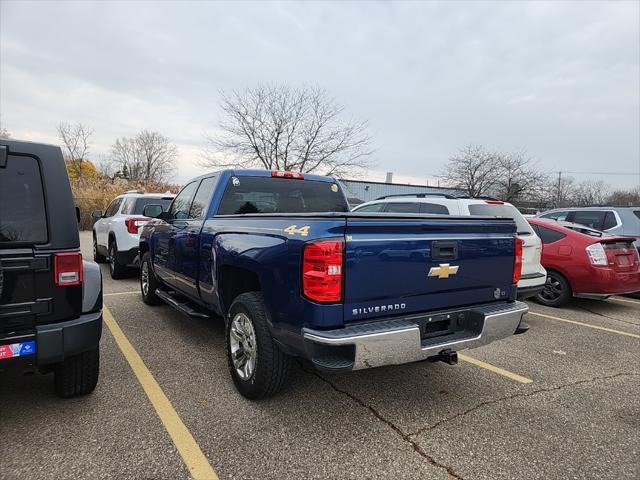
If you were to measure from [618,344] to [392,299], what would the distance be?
407 cm

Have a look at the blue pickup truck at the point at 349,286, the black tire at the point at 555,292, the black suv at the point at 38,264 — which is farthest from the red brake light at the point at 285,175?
the black tire at the point at 555,292

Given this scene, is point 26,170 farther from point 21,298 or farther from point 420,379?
point 420,379

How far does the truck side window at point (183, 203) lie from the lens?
16.6 feet

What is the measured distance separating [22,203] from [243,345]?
1827mm

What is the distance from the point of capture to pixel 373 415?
3.20 metres

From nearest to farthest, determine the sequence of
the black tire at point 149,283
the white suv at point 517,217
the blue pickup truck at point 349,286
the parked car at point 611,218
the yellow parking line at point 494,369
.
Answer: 1. the blue pickup truck at point 349,286
2. the yellow parking line at point 494,369
3. the white suv at point 517,217
4. the black tire at point 149,283
5. the parked car at point 611,218

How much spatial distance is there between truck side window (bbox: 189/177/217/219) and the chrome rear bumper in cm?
235

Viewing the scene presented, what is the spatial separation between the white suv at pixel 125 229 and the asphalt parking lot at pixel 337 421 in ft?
12.7

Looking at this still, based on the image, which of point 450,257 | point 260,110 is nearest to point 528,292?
point 450,257

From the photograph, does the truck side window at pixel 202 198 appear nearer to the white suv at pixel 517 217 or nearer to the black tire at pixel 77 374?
the black tire at pixel 77 374

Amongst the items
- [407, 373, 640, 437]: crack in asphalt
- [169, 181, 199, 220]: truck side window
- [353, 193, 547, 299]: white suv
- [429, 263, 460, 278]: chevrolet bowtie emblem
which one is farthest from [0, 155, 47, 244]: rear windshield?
[353, 193, 547, 299]: white suv

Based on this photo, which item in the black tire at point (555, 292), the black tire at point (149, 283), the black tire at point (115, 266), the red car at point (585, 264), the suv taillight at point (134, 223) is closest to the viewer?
the black tire at point (149, 283)

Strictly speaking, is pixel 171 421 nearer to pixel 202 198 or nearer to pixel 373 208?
pixel 202 198

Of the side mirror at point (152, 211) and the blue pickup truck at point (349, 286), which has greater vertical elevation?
the side mirror at point (152, 211)
